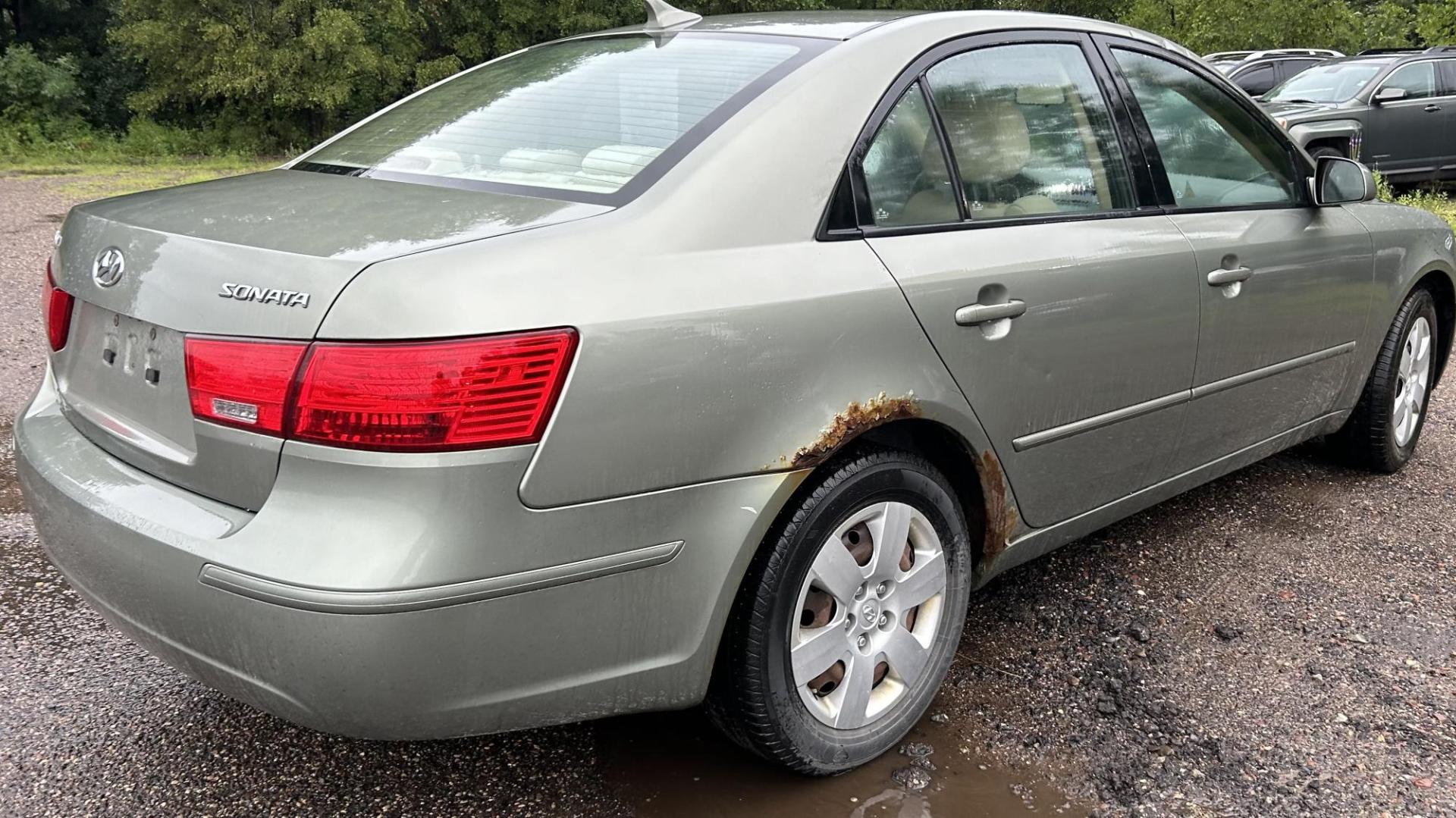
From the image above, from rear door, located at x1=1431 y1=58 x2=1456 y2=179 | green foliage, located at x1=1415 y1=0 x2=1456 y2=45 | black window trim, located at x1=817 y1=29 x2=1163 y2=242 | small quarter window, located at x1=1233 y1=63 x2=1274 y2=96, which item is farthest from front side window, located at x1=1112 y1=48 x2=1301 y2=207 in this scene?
green foliage, located at x1=1415 y1=0 x2=1456 y2=45

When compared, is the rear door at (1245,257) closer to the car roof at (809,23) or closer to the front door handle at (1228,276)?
the front door handle at (1228,276)

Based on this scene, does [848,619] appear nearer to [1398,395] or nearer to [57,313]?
[57,313]

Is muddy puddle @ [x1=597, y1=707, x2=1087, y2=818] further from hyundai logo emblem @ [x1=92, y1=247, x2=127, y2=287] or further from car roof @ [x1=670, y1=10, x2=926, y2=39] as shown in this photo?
car roof @ [x1=670, y1=10, x2=926, y2=39]

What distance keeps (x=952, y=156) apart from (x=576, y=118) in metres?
0.85

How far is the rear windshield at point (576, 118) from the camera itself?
2.29 meters

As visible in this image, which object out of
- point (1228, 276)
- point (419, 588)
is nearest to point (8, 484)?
point (419, 588)

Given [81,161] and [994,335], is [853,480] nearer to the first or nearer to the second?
[994,335]

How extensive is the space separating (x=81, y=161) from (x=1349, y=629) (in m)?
21.4

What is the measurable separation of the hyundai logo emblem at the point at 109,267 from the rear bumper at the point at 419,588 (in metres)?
0.35

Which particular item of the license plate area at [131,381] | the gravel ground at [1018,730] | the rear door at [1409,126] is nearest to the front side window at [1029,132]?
the gravel ground at [1018,730]

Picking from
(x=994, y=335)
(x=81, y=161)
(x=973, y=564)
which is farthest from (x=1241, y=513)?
(x=81, y=161)

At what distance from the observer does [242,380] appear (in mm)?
1853

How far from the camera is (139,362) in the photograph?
2.07m

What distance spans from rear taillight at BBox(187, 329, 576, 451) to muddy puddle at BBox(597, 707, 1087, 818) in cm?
98
